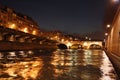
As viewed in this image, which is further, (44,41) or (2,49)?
(44,41)

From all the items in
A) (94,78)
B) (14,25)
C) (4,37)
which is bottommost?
(94,78)

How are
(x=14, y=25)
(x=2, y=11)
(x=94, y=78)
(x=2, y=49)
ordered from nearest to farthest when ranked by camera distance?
1. (x=94, y=78)
2. (x=2, y=49)
3. (x=2, y=11)
4. (x=14, y=25)

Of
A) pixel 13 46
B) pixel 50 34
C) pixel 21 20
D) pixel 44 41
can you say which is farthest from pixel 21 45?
pixel 50 34

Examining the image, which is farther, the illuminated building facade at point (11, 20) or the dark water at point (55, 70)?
the illuminated building facade at point (11, 20)

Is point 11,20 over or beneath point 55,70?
over

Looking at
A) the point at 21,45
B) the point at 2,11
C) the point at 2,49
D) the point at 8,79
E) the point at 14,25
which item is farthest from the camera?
the point at 14,25

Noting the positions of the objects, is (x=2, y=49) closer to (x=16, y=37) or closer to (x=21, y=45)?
(x=21, y=45)

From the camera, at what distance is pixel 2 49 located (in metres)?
49.6

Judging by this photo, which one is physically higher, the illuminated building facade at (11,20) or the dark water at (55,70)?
the illuminated building facade at (11,20)

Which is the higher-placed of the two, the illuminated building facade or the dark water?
the illuminated building facade

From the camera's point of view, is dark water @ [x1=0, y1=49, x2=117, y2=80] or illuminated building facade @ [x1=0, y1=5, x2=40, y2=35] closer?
dark water @ [x1=0, y1=49, x2=117, y2=80]

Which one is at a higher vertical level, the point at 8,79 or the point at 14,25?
the point at 14,25

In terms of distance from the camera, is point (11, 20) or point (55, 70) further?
point (11, 20)

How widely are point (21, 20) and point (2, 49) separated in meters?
80.5
